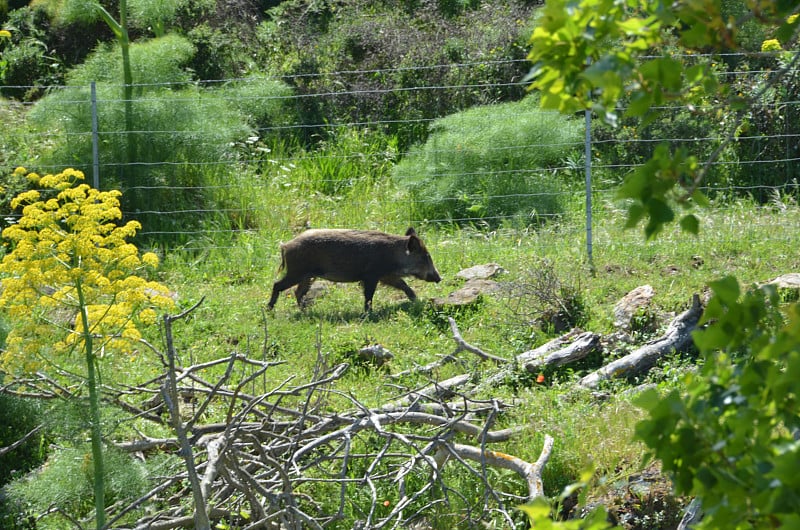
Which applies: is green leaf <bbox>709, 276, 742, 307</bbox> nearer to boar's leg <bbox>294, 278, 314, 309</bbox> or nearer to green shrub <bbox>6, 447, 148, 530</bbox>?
green shrub <bbox>6, 447, 148, 530</bbox>

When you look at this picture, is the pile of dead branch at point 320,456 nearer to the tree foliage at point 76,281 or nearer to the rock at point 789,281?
the tree foliage at point 76,281

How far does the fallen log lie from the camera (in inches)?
275

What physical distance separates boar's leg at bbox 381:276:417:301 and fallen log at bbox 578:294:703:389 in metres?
2.94

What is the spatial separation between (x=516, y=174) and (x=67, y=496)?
24.7 feet

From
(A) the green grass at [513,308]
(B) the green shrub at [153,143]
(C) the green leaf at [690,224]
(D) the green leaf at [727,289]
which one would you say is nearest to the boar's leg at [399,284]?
(A) the green grass at [513,308]

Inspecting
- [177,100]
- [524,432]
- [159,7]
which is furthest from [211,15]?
[524,432]

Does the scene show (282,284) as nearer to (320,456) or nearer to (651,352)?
(651,352)

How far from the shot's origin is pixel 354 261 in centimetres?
958

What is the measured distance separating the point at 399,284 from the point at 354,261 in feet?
1.77

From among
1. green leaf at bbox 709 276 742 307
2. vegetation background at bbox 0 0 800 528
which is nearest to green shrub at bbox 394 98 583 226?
vegetation background at bbox 0 0 800 528

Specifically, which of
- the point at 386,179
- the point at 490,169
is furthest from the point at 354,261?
the point at 386,179

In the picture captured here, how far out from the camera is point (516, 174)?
11453mm

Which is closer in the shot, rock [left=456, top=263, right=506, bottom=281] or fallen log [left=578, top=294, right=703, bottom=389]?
fallen log [left=578, top=294, right=703, bottom=389]

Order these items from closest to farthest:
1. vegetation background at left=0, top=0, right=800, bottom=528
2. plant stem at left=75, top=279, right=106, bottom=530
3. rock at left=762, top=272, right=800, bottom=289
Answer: plant stem at left=75, top=279, right=106, bottom=530
vegetation background at left=0, top=0, right=800, bottom=528
rock at left=762, top=272, right=800, bottom=289
